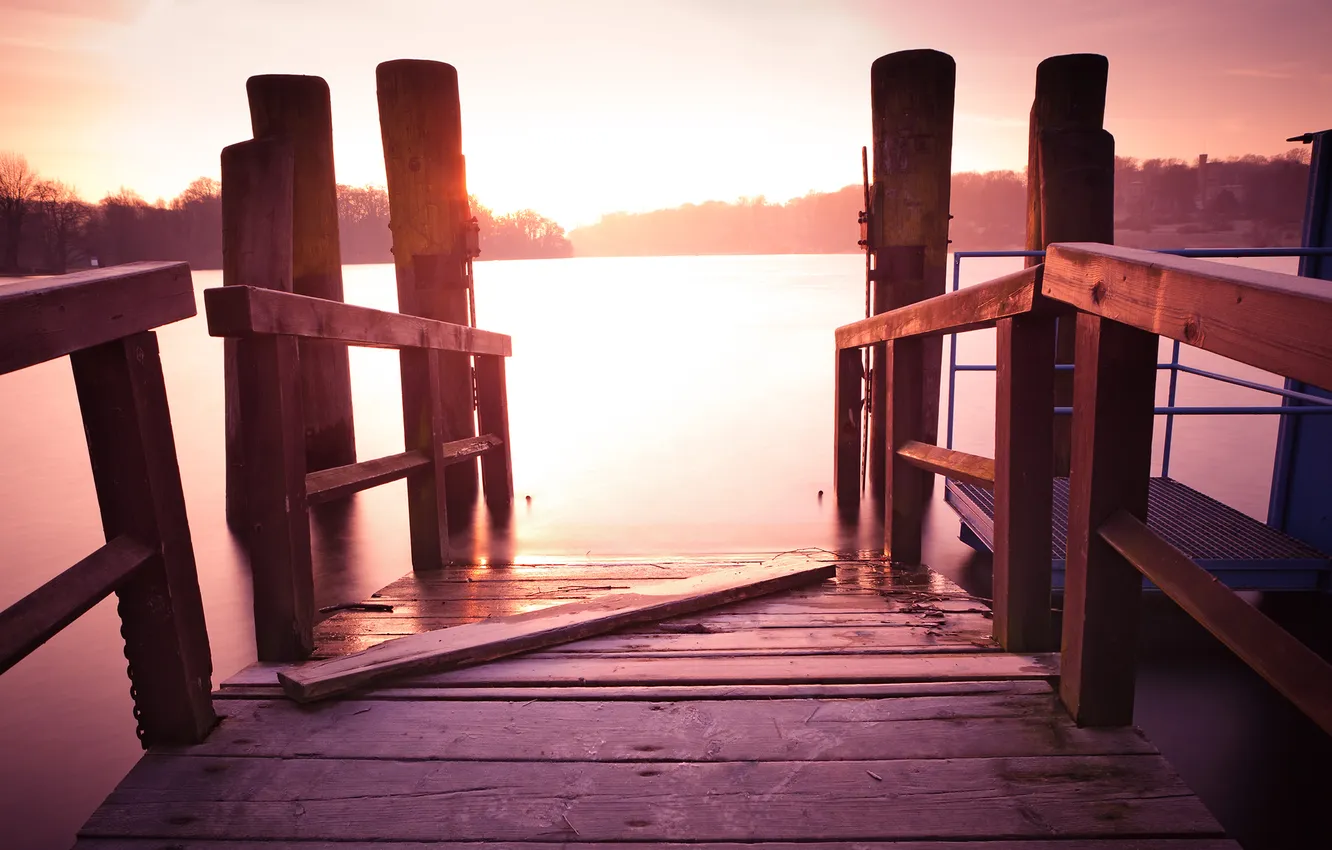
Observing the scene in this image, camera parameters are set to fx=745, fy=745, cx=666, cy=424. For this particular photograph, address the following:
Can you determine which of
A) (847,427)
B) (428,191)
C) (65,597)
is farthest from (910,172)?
(65,597)

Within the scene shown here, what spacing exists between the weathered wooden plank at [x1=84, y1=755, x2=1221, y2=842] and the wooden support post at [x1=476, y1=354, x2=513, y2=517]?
3.81 metres

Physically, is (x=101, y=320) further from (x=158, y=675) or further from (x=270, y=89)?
(x=270, y=89)

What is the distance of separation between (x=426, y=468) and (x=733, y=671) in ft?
6.47

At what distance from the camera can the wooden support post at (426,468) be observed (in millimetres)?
3424

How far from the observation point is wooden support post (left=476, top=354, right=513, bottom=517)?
5.54 meters

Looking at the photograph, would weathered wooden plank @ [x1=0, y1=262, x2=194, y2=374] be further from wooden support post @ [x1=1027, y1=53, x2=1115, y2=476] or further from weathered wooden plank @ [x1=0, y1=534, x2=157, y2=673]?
wooden support post @ [x1=1027, y1=53, x2=1115, y2=476]

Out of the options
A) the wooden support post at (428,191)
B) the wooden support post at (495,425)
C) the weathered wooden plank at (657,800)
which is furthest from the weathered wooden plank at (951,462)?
the wooden support post at (428,191)

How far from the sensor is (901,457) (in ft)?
10.8

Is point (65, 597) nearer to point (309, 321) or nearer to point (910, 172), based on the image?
point (309, 321)

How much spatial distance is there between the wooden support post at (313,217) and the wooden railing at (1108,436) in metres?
4.70

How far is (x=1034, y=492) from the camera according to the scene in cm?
211

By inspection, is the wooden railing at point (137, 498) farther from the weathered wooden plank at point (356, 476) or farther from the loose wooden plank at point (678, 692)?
the weathered wooden plank at point (356, 476)

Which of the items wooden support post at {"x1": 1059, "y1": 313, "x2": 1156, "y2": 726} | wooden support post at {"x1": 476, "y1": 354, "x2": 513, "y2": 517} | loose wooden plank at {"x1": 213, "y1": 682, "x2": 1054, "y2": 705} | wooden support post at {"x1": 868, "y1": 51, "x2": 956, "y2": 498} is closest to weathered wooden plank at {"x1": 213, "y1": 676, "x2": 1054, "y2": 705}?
loose wooden plank at {"x1": 213, "y1": 682, "x2": 1054, "y2": 705}

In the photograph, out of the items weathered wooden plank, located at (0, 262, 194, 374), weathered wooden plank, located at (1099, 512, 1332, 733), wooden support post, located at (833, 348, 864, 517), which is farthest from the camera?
wooden support post, located at (833, 348, 864, 517)
